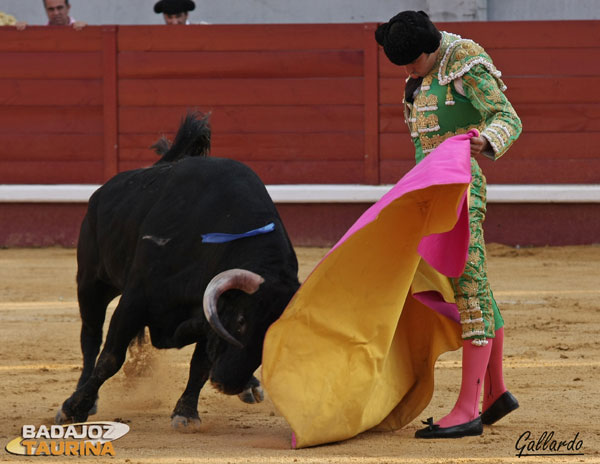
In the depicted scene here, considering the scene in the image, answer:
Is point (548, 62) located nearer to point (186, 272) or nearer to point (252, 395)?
point (252, 395)

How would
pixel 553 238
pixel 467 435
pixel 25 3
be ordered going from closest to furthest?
pixel 467 435
pixel 553 238
pixel 25 3

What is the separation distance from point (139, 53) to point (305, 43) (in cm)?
Answer: 117

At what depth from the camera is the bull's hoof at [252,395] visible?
359 centimetres

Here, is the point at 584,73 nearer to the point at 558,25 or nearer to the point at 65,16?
the point at 558,25

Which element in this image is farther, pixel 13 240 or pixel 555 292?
pixel 13 240

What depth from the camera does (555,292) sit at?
5707 millimetres

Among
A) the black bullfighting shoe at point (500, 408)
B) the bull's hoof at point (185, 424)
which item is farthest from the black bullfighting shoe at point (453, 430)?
the bull's hoof at point (185, 424)

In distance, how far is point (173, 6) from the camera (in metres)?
7.76

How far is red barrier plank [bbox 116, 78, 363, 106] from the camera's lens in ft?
25.8

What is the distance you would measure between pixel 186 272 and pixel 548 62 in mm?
5153

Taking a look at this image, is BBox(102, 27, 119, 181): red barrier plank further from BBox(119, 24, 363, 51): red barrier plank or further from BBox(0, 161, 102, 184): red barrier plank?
BBox(119, 24, 363, 51): red barrier plank

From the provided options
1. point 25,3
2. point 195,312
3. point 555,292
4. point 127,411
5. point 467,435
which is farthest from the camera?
point 25,3

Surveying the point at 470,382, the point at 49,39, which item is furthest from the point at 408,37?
the point at 49,39

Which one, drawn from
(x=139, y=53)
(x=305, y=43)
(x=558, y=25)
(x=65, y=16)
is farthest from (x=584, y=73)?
(x=65, y=16)
